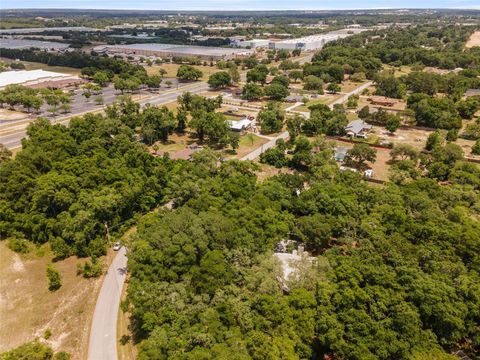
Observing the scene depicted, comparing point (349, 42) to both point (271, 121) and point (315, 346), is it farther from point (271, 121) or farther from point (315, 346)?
point (315, 346)

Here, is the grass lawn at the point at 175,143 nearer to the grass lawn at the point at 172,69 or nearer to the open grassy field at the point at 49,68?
the grass lawn at the point at 172,69

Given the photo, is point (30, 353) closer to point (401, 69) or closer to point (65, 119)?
point (65, 119)

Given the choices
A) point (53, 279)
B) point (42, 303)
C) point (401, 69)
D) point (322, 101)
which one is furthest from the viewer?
point (401, 69)

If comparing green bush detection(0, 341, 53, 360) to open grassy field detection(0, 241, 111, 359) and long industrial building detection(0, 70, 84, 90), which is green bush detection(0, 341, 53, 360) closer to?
open grassy field detection(0, 241, 111, 359)

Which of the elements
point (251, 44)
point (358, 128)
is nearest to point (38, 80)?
point (358, 128)

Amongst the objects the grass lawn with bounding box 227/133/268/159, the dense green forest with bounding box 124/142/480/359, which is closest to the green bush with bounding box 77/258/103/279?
the dense green forest with bounding box 124/142/480/359

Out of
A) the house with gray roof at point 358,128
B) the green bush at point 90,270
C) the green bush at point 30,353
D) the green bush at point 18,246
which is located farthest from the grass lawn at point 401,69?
the green bush at point 30,353
